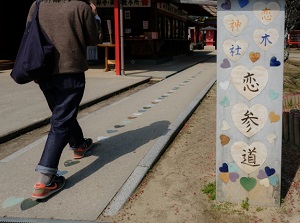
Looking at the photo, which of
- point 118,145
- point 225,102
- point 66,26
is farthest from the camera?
point 118,145

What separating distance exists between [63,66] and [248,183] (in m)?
1.77

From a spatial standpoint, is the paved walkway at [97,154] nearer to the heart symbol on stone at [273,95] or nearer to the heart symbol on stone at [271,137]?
the heart symbol on stone at [271,137]

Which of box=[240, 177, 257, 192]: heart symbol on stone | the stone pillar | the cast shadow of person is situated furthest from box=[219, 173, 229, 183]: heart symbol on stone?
the cast shadow of person

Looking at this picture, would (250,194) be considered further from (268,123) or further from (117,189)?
(117,189)

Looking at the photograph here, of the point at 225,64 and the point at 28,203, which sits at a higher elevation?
the point at 225,64

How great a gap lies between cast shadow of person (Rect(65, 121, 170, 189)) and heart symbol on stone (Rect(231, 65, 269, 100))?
168 centimetres

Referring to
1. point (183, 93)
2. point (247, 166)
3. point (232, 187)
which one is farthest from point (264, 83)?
point (183, 93)

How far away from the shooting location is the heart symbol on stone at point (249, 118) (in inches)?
108

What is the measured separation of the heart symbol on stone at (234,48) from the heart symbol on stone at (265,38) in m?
0.09

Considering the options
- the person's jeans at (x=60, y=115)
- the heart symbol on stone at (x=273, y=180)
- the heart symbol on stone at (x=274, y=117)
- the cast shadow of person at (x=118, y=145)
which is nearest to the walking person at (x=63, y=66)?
the person's jeans at (x=60, y=115)

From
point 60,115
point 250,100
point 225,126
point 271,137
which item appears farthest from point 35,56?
point 271,137

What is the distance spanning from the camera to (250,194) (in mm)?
2865

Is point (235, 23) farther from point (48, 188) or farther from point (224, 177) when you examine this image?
point (48, 188)

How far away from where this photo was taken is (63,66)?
3.02 meters
